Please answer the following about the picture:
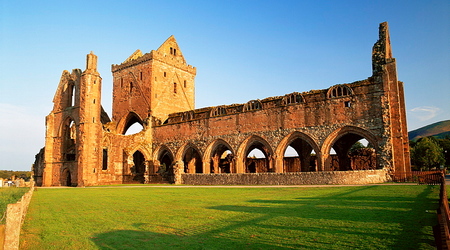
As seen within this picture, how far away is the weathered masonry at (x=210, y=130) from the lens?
2211 centimetres

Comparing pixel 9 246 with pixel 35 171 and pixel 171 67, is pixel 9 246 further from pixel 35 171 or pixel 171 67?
pixel 35 171

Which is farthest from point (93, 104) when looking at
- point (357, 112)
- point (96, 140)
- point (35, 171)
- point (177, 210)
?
point (177, 210)

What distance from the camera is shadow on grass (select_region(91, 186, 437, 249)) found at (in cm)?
489

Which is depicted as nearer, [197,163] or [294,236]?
[294,236]

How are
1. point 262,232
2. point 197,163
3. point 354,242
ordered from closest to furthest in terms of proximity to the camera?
point 354,242, point 262,232, point 197,163

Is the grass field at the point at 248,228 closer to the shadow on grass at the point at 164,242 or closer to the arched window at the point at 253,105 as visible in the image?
the shadow on grass at the point at 164,242

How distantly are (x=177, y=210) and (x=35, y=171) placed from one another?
121 feet

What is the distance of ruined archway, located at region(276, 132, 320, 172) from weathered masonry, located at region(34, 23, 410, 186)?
79 mm

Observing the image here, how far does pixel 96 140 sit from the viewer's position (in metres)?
31.7

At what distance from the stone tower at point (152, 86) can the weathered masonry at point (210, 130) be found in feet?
0.39

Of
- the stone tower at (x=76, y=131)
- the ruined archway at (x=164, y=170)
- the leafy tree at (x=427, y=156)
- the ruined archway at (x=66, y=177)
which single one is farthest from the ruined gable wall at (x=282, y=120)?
the leafy tree at (x=427, y=156)

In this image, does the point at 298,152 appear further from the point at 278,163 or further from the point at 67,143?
the point at 67,143

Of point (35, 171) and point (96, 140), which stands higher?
point (96, 140)

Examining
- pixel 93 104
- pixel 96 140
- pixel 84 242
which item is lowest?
pixel 84 242
